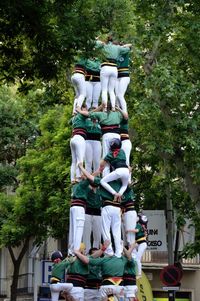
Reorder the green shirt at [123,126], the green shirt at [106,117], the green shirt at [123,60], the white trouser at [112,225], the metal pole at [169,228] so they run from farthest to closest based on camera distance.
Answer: the metal pole at [169,228], the green shirt at [123,60], the green shirt at [123,126], the green shirt at [106,117], the white trouser at [112,225]

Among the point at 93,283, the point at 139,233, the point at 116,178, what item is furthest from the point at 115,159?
the point at 93,283

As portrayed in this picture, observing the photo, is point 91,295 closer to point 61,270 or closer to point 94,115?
point 61,270

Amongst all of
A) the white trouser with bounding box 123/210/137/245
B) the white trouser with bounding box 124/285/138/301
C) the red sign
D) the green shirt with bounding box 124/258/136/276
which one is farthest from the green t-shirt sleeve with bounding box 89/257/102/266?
the red sign

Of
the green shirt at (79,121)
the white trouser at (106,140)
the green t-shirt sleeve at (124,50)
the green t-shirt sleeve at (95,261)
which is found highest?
the green t-shirt sleeve at (124,50)

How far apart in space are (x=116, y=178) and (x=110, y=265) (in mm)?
1468

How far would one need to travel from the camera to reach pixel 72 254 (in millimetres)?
12453

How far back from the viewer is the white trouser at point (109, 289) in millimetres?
11648

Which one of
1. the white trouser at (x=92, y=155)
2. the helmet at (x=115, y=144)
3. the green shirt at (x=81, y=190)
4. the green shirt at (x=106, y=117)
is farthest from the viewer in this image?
the white trouser at (x=92, y=155)

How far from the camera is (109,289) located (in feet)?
38.2

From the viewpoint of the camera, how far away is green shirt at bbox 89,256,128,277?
11.8 meters

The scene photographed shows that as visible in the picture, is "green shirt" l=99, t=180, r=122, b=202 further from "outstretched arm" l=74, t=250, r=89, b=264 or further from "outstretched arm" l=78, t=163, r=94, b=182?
"outstretched arm" l=74, t=250, r=89, b=264

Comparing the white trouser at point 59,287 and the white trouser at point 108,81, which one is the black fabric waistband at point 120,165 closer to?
the white trouser at point 108,81

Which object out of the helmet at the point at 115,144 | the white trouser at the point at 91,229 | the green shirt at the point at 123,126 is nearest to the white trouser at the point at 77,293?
the white trouser at the point at 91,229

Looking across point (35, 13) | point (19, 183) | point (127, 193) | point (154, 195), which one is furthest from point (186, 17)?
point (19, 183)
